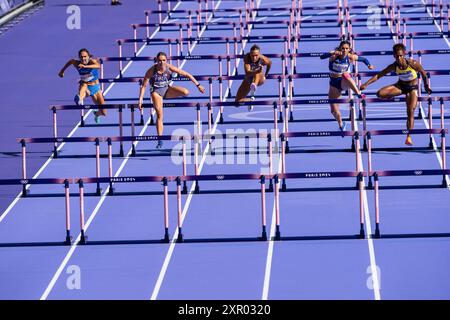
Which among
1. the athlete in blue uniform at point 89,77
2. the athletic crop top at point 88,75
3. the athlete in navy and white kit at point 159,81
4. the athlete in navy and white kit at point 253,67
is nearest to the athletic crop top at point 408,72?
the athlete in navy and white kit at point 253,67

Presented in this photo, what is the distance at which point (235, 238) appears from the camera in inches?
719

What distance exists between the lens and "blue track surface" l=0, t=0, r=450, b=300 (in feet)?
53.6

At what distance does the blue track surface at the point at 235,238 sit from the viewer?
643 inches

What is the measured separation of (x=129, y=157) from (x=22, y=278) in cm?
624

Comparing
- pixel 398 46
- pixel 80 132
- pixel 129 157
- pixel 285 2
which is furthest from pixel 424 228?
pixel 285 2

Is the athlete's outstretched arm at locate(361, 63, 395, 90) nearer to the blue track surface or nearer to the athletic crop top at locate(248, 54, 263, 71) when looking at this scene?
the blue track surface

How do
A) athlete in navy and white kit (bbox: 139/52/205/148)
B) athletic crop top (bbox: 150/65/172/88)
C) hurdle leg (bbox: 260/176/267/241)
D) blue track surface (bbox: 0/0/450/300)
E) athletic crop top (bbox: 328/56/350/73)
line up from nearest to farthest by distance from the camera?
blue track surface (bbox: 0/0/450/300)
hurdle leg (bbox: 260/176/267/241)
athlete in navy and white kit (bbox: 139/52/205/148)
athletic crop top (bbox: 150/65/172/88)
athletic crop top (bbox: 328/56/350/73)

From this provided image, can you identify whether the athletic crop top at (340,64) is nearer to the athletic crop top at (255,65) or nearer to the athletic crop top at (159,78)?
the athletic crop top at (255,65)

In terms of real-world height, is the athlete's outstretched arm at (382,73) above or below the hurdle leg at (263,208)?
above

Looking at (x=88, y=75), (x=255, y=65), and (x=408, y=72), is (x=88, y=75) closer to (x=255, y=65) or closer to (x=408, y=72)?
(x=255, y=65)

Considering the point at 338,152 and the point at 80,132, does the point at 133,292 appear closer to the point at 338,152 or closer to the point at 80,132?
the point at 338,152

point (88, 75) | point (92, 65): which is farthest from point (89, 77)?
point (92, 65)

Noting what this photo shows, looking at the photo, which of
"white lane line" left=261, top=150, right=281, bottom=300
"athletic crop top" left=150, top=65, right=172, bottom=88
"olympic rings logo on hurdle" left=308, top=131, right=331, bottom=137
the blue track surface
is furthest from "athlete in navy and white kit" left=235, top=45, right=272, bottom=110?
"white lane line" left=261, top=150, right=281, bottom=300
